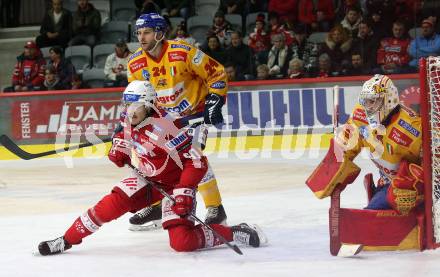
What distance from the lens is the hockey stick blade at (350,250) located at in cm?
522

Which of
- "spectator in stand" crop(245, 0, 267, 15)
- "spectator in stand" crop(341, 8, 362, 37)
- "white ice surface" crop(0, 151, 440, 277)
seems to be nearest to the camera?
"white ice surface" crop(0, 151, 440, 277)

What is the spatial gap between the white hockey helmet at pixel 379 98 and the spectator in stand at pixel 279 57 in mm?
6306

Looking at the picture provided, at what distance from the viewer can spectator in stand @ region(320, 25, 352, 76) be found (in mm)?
11547

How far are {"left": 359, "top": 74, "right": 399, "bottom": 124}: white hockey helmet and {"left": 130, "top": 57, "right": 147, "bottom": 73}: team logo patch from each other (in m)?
1.81

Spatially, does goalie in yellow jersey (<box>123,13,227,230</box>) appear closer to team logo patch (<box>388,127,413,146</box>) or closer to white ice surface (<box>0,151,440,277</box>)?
white ice surface (<box>0,151,440,277</box>)

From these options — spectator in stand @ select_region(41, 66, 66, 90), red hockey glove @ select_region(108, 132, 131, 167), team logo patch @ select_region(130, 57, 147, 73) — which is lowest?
spectator in stand @ select_region(41, 66, 66, 90)

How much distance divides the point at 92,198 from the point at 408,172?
3.54 metres

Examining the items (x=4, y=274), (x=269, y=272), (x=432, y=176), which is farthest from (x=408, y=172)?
(x=4, y=274)

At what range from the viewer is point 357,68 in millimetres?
11430

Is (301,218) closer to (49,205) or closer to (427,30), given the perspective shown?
(49,205)

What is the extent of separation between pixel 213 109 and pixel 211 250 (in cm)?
107

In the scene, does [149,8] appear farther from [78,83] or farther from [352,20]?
[352,20]

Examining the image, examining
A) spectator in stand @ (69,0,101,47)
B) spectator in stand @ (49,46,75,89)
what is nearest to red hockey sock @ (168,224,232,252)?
spectator in stand @ (49,46,75,89)

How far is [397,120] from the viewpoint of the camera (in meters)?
5.30
